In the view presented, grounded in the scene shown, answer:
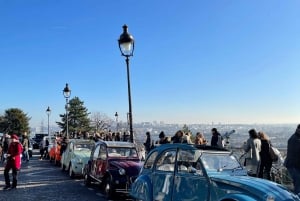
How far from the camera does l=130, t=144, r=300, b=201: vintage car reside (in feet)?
22.0

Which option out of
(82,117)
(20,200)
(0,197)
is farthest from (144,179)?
(82,117)

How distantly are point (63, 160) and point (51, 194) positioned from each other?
768cm

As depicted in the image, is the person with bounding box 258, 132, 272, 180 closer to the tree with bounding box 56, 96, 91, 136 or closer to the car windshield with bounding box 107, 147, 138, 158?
the car windshield with bounding box 107, 147, 138, 158

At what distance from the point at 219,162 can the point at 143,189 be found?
6.37ft

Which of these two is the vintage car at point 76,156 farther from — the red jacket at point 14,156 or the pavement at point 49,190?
the red jacket at point 14,156

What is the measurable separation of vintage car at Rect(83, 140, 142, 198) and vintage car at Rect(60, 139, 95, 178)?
2.06 meters

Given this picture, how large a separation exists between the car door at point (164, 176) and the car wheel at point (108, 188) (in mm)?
3328

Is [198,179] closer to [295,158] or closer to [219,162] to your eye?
[219,162]

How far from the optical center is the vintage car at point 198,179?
672 centimetres

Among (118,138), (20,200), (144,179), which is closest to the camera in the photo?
(144,179)

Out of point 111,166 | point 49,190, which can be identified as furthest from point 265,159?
point 49,190

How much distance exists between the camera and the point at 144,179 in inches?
368

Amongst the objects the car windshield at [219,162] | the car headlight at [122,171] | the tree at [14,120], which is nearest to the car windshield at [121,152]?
the car headlight at [122,171]

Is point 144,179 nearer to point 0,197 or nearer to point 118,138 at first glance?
point 0,197
